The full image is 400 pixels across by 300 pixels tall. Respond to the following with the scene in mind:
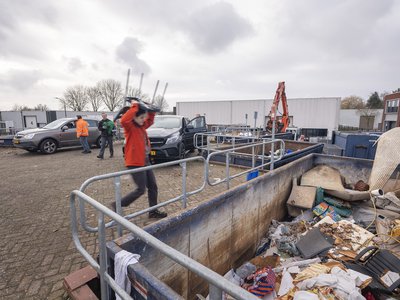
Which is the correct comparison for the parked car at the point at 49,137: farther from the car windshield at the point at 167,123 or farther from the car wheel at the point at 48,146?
the car windshield at the point at 167,123

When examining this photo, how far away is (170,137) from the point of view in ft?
24.4

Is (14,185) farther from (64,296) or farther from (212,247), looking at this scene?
(212,247)

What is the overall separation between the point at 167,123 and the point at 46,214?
521 centimetres

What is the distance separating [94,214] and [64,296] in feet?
6.17

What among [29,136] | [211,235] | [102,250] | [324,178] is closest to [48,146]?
[29,136]

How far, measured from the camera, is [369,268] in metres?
3.03

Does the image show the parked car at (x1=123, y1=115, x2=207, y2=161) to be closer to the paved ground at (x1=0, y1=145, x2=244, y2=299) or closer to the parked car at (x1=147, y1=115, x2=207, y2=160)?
the parked car at (x1=147, y1=115, x2=207, y2=160)

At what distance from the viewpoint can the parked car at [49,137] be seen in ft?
31.7

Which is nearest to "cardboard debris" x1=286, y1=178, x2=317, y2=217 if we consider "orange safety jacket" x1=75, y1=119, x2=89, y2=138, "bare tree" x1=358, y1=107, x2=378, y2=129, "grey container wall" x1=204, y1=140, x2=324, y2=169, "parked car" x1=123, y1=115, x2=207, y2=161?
"grey container wall" x1=204, y1=140, x2=324, y2=169

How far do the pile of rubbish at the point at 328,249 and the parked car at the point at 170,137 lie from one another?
3861 millimetres

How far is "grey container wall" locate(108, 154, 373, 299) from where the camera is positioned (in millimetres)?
2117

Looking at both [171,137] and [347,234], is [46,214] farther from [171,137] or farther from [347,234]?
[347,234]

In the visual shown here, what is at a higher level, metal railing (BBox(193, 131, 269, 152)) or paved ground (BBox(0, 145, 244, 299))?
metal railing (BBox(193, 131, 269, 152))

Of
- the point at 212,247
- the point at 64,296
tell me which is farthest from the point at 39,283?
the point at 212,247
